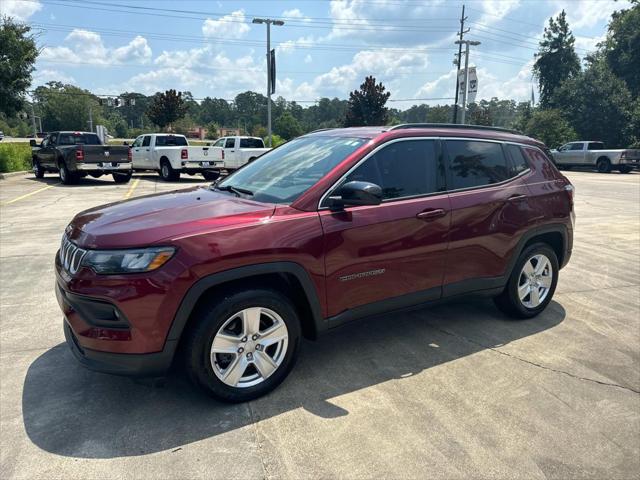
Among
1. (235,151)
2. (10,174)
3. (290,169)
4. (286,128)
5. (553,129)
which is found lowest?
(10,174)

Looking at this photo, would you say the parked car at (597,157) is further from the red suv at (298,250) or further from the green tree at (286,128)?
the green tree at (286,128)

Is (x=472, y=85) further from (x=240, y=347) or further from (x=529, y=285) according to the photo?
(x=240, y=347)

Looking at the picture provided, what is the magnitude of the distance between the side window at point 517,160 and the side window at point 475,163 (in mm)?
108

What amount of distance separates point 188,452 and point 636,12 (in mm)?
50352

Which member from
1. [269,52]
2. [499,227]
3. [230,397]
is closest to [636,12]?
[269,52]

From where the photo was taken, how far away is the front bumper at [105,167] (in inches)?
641

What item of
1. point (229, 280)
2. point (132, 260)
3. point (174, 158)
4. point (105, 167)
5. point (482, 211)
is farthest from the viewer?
point (174, 158)

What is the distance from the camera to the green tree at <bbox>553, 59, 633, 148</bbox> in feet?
117

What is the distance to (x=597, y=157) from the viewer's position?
2764 centimetres

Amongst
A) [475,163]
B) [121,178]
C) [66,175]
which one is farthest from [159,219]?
[121,178]

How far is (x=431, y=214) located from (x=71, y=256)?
256 cm

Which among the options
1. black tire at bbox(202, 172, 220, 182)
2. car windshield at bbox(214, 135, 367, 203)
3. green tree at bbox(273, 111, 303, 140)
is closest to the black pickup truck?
black tire at bbox(202, 172, 220, 182)

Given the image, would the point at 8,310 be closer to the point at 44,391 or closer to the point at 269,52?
the point at 44,391

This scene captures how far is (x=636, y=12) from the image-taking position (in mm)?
39906
